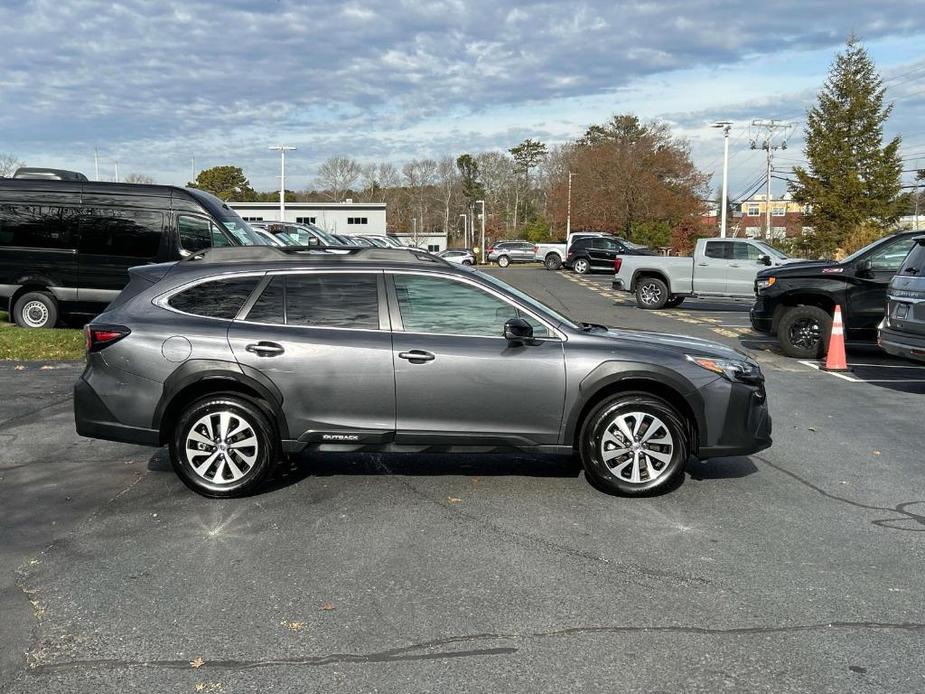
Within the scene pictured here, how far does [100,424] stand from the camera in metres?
5.84

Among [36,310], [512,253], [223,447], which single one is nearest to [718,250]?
[36,310]

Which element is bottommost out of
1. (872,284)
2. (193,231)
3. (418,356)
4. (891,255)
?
(418,356)

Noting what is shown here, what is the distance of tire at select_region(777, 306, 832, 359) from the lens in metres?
13.2

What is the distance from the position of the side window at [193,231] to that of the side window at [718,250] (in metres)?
12.6

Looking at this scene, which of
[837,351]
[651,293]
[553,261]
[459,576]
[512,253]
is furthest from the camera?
[512,253]

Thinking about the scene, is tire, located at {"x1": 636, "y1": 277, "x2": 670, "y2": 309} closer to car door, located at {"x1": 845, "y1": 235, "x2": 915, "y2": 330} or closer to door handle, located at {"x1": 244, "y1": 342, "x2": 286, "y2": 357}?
car door, located at {"x1": 845, "y1": 235, "x2": 915, "y2": 330}

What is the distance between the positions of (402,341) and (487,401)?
71cm

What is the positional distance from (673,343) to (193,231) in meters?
9.88

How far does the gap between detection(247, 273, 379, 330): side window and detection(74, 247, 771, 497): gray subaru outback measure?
13 mm

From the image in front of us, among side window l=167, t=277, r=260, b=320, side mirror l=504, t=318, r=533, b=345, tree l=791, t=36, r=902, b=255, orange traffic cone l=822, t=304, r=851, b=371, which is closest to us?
side mirror l=504, t=318, r=533, b=345

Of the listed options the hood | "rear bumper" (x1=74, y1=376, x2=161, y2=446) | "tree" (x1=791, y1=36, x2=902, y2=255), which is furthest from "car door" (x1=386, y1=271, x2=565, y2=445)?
"tree" (x1=791, y1=36, x2=902, y2=255)

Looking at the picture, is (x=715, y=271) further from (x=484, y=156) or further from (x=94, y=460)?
(x=484, y=156)

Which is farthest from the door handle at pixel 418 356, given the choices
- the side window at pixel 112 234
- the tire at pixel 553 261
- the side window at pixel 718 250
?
the tire at pixel 553 261

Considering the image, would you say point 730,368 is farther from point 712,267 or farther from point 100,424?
point 712,267
